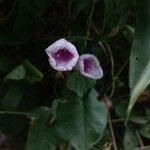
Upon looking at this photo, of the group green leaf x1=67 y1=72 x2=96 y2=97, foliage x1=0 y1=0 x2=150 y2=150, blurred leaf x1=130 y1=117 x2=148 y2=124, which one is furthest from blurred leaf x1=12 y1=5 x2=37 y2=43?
blurred leaf x1=130 y1=117 x2=148 y2=124

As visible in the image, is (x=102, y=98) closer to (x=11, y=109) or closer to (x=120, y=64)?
Result: (x=120, y=64)

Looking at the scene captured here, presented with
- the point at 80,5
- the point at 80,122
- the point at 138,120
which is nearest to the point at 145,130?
the point at 138,120

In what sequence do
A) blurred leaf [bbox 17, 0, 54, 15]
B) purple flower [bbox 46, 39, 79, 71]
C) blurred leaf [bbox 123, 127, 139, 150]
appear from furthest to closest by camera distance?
blurred leaf [bbox 123, 127, 139, 150], blurred leaf [bbox 17, 0, 54, 15], purple flower [bbox 46, 39, 79, 71]

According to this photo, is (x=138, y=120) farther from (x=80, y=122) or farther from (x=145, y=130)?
(x=80, y=122)

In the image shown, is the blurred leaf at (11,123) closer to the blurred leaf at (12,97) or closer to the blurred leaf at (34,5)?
the blurred leaf at (12,97)

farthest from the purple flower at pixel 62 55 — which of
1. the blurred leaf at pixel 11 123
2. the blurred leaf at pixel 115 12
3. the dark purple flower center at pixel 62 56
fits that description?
the blurred leaf at pixel 11 123

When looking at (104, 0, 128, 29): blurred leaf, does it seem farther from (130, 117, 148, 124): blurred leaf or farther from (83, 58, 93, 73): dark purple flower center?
(130, 117, 148, 124): blurred leaf

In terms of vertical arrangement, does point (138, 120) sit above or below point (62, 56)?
below
